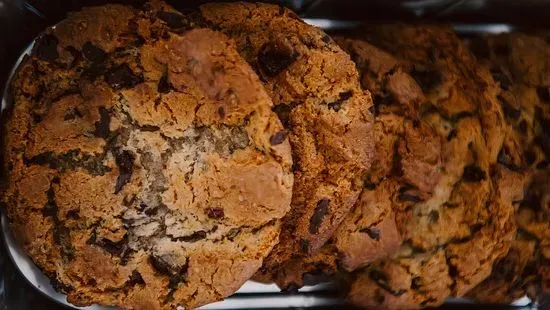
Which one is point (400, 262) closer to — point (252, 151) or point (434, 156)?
point (434, 156)

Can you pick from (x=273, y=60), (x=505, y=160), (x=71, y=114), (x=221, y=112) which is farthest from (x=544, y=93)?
(x=71, y=114)

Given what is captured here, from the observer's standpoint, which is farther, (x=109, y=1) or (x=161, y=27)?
(x=109, y=1)

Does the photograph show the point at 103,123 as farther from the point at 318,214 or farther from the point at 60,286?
the point at 318,214

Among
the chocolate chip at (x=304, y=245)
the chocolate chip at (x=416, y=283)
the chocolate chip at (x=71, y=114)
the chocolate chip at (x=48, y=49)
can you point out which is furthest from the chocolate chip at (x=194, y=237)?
the chocolate chip at (x=416, y=283)

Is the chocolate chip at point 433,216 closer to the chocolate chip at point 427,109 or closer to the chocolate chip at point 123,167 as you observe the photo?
the chocolate chip at point 427,109

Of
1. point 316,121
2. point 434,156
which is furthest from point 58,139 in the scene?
point 434,156

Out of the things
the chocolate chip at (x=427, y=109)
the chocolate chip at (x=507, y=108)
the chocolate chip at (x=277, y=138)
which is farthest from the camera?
the chocolate chip at (x=507, y=108)

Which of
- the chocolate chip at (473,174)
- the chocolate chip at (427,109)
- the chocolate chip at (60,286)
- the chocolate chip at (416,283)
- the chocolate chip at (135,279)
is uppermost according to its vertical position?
the chocolate chip at (427,109)
